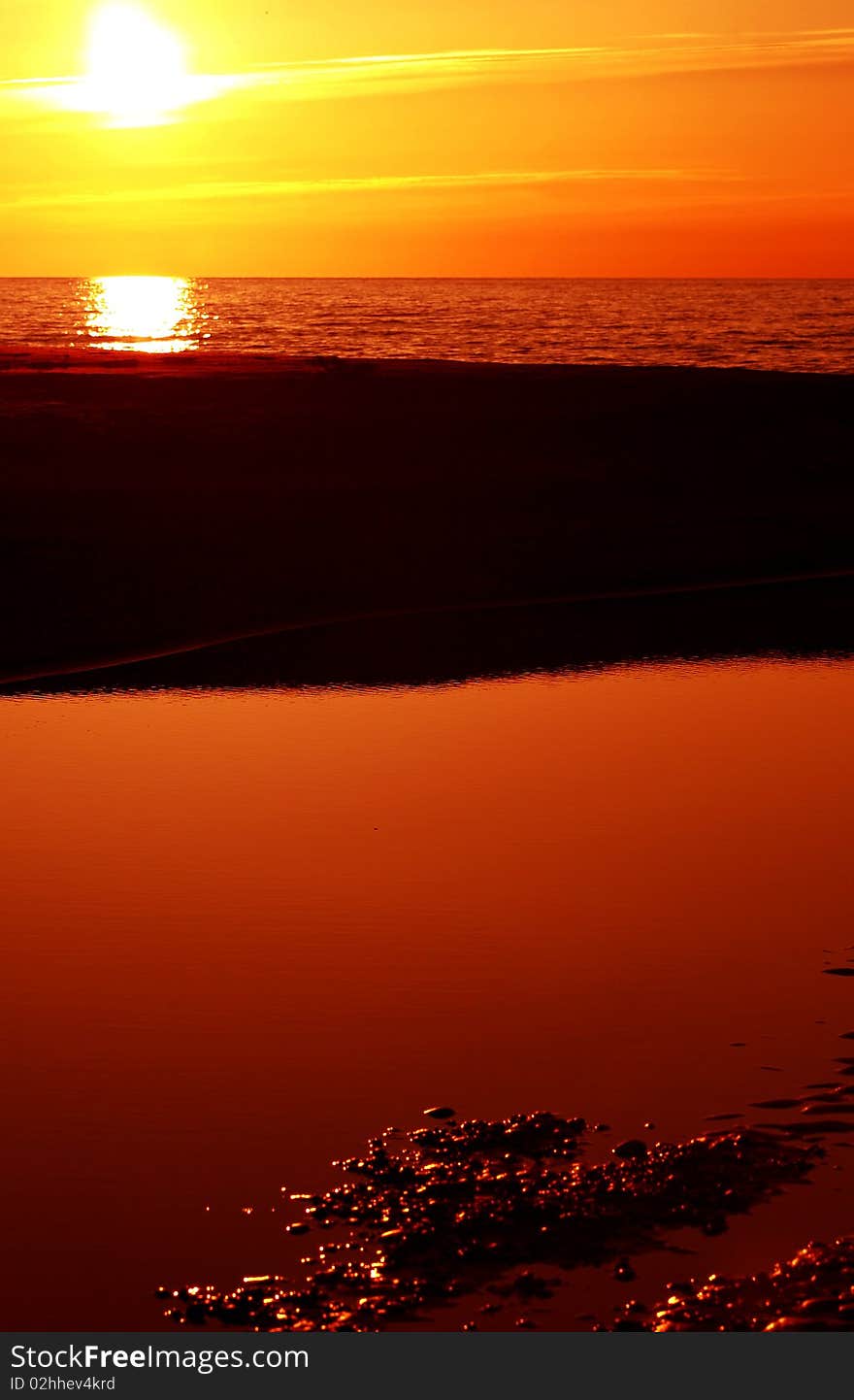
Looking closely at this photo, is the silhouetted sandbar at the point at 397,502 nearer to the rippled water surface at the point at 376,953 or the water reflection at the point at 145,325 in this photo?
the rippled water surface at the point at 376,953

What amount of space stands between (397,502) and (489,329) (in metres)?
68.9

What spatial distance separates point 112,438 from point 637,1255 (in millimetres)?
22710

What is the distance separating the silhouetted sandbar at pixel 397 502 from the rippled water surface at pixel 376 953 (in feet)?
13.9

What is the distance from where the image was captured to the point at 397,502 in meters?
23.6

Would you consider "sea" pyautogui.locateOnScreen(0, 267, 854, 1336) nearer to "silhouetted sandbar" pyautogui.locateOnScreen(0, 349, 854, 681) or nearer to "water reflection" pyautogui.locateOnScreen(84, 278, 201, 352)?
"silhouetted sandbar" pyautogui.locateOnScreen(0, 349, 854, 681)

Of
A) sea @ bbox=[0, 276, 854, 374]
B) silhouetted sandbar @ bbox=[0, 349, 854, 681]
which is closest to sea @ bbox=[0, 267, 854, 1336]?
Result: silhouetted sandbar @ bbox=[0, 349, 854, 681]

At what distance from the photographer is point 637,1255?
5.42m

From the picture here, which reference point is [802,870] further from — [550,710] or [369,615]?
[369,615]

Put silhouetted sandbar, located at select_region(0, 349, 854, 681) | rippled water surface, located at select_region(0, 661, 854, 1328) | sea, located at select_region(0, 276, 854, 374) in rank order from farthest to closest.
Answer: sea, located at select_region(0, 276, 854, 374), silhouetted sandbar, located at select_region(0, 349, 854, 681), rippled water surface, located at select_region(0, 661, 854, 1328)

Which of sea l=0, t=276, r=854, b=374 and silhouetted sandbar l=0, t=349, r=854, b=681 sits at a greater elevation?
sea l=0, t=276, r=854, b=374

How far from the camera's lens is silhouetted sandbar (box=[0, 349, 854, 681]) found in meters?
18.3

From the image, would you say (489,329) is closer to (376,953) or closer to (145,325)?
(145,325)

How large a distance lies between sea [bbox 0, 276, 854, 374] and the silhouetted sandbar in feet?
78.2
